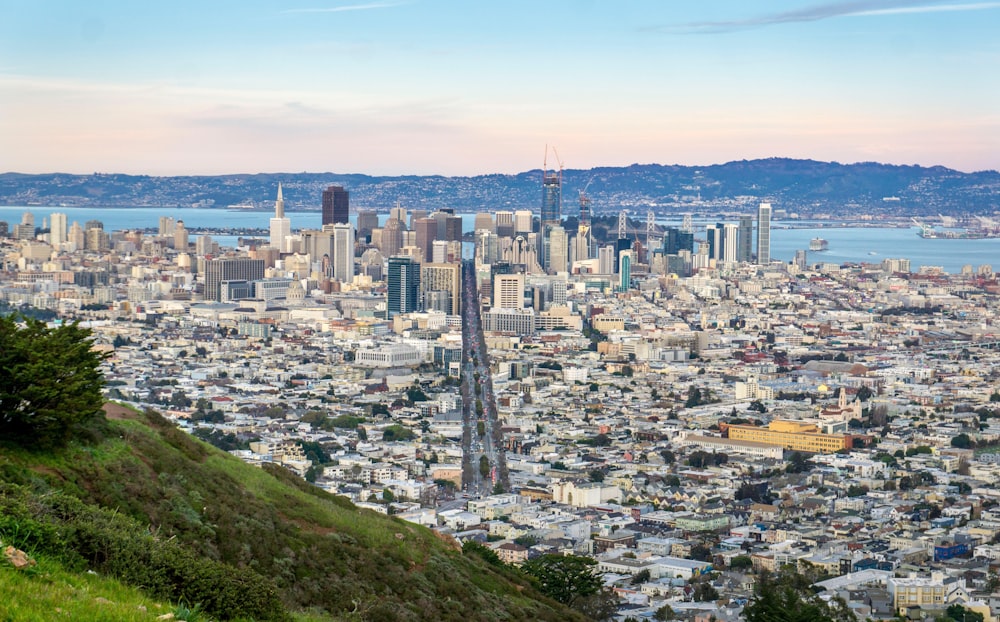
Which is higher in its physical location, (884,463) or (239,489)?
(239,489)

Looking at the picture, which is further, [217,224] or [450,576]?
[217,224]

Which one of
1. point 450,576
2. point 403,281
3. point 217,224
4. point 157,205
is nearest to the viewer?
point 450,576

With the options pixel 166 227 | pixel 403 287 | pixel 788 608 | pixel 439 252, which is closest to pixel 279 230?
pixel 166 227

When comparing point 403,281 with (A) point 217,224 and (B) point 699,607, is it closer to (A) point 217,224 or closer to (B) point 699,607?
(B) point 699,607

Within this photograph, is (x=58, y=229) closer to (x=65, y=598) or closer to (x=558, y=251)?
(x=558, y=251)

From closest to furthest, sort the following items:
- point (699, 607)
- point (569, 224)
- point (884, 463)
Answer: point (699, 607)
point (884, 463)
point (569, 224)

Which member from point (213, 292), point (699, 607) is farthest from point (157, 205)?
point (699, 607)
